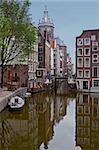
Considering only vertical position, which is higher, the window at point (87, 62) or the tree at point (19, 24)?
the tree at point (19, 24)

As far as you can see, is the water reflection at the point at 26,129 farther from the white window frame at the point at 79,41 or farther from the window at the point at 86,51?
the white window frame at the point at 79,41

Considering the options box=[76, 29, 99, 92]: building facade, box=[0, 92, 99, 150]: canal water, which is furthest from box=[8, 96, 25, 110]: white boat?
box=[76, 29, 99, 92]: building facade

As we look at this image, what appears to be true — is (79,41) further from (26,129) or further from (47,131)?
(47,131)

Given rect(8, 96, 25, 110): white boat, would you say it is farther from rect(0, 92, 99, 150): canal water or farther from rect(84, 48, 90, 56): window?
rect(84, 48, 90, 56): window

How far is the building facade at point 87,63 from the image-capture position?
39.0 meters

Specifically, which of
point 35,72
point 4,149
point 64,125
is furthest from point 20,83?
point 4,149

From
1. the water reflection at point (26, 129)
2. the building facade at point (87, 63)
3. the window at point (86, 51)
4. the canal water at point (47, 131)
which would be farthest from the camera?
the window at point (86, 51)

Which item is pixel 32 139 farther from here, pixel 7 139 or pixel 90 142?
pixel 90 142

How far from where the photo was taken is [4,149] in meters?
10.4

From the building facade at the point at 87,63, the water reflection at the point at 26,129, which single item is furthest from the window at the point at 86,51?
the water reflection at the point at 26,129

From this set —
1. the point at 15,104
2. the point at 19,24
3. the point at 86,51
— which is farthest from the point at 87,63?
the point at 15,104

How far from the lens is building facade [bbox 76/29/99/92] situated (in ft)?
128

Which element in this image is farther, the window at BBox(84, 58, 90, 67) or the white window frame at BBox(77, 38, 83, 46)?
the white window frame at BBox(77, 38, 83, 46)

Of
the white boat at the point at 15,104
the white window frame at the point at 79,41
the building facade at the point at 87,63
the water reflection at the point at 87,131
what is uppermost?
the white window frame at the point at 79,41
